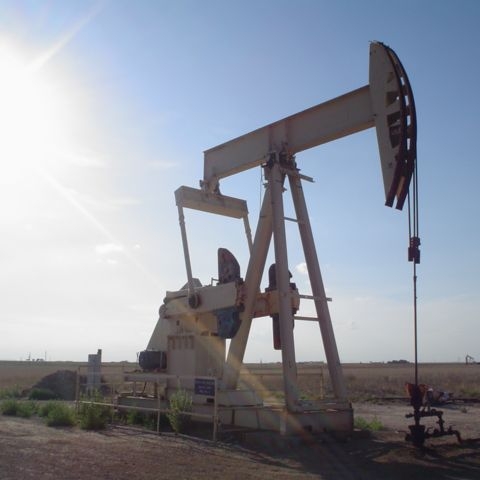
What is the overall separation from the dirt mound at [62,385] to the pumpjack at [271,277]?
13.0 meters

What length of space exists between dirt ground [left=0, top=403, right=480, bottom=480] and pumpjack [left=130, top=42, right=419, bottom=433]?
860 millimetres

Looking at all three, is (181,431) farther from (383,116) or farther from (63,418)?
(383,116)

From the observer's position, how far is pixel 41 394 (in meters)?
24.8

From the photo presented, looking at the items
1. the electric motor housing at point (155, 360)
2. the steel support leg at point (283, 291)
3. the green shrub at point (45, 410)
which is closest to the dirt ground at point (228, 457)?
the steel support leg at point (283, 291)

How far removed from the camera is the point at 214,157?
1457 centimetres

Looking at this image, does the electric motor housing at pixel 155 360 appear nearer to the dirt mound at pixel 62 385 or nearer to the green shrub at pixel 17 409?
the green shrub at pixel 17 409

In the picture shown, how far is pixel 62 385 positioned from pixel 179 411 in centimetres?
1698

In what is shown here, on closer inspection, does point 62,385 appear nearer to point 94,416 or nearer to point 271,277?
point 94,416

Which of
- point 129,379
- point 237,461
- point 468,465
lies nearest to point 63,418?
point 129,379

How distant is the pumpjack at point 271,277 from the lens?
35.7 feet

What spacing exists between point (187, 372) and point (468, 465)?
6.63 m

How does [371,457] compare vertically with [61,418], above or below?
below

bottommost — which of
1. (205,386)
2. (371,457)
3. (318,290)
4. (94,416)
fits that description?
(371,457)

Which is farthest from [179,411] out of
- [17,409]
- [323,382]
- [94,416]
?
[17,409]
